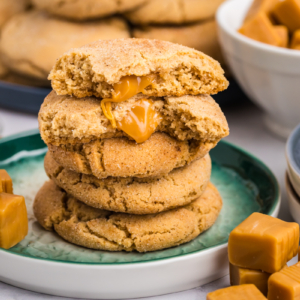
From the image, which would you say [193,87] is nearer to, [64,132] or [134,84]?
[134,84]

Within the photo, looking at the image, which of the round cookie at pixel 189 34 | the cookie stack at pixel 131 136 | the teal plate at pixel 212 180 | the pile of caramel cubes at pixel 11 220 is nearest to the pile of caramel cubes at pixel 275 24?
the round cookie at pixel 189 34

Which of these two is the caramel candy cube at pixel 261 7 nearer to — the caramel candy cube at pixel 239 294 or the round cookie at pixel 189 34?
the round cookie at pixel 189 34

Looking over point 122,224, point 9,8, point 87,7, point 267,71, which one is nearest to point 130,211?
point 122,224

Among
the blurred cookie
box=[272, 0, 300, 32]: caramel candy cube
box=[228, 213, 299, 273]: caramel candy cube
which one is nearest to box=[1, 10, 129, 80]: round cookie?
the blurred cookie

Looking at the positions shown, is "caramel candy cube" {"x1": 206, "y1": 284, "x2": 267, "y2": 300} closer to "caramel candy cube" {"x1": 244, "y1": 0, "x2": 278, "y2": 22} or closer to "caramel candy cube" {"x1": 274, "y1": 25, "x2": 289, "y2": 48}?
"caramel candy cube" {"x1": 274, "y1": 25, "x2": 289, "y2": 48}

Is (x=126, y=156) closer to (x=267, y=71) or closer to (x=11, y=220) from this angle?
(x=11, y=220)
